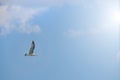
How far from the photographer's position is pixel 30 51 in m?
41.9

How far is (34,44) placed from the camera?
4147cm

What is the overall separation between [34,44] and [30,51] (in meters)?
0.63
